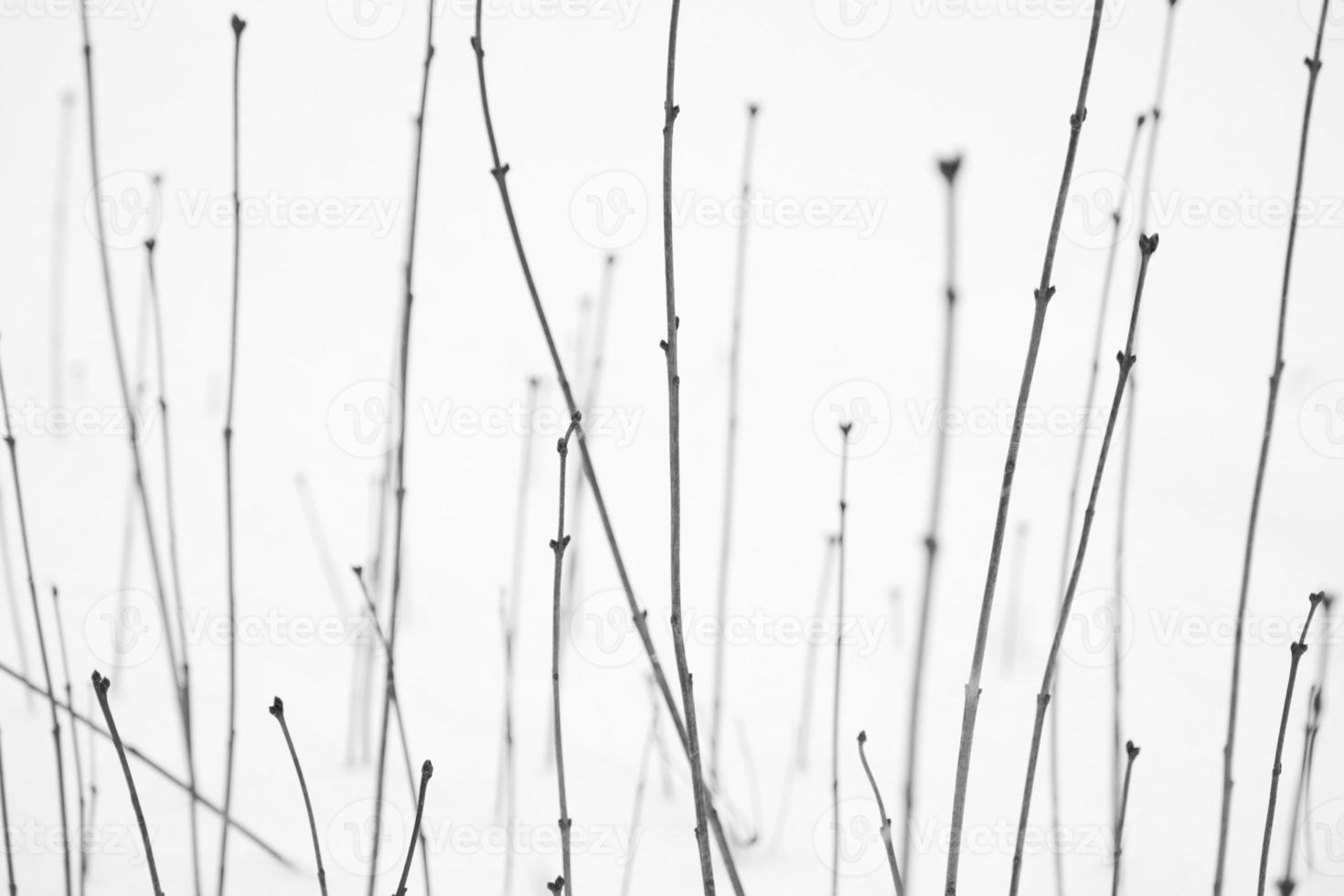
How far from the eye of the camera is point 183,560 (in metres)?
1.93

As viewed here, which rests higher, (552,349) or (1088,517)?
(552,349)

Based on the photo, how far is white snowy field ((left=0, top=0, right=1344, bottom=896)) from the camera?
4.22 ft

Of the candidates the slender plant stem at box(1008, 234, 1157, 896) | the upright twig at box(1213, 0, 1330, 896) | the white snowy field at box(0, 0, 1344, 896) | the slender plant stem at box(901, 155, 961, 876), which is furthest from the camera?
the white snowy field at box(0, 0, 1344, 896)

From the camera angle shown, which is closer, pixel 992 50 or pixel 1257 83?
pixel 1257 83

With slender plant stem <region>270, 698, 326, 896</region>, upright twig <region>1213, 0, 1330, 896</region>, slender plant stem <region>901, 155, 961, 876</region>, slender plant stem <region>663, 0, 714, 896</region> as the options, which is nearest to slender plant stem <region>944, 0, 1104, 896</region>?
slender plant stem <region>901, 155, 961, 876</region>

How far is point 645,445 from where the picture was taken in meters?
3.11

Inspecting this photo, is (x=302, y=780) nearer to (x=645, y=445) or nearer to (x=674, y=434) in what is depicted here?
(x=674, y=434)

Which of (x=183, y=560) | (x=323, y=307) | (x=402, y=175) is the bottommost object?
(x=183, y=560)

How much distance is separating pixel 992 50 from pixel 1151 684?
8.73 metres

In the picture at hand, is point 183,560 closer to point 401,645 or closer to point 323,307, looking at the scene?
point 401,645

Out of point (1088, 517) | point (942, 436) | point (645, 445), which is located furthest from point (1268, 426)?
point (645, 445)

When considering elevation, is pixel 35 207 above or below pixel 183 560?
above

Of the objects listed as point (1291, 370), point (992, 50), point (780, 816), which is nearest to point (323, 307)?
point (780, 816)

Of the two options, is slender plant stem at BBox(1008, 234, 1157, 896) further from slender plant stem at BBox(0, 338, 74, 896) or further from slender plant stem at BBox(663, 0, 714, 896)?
slender plant stem at BBox(0, 338, 74, 896)
